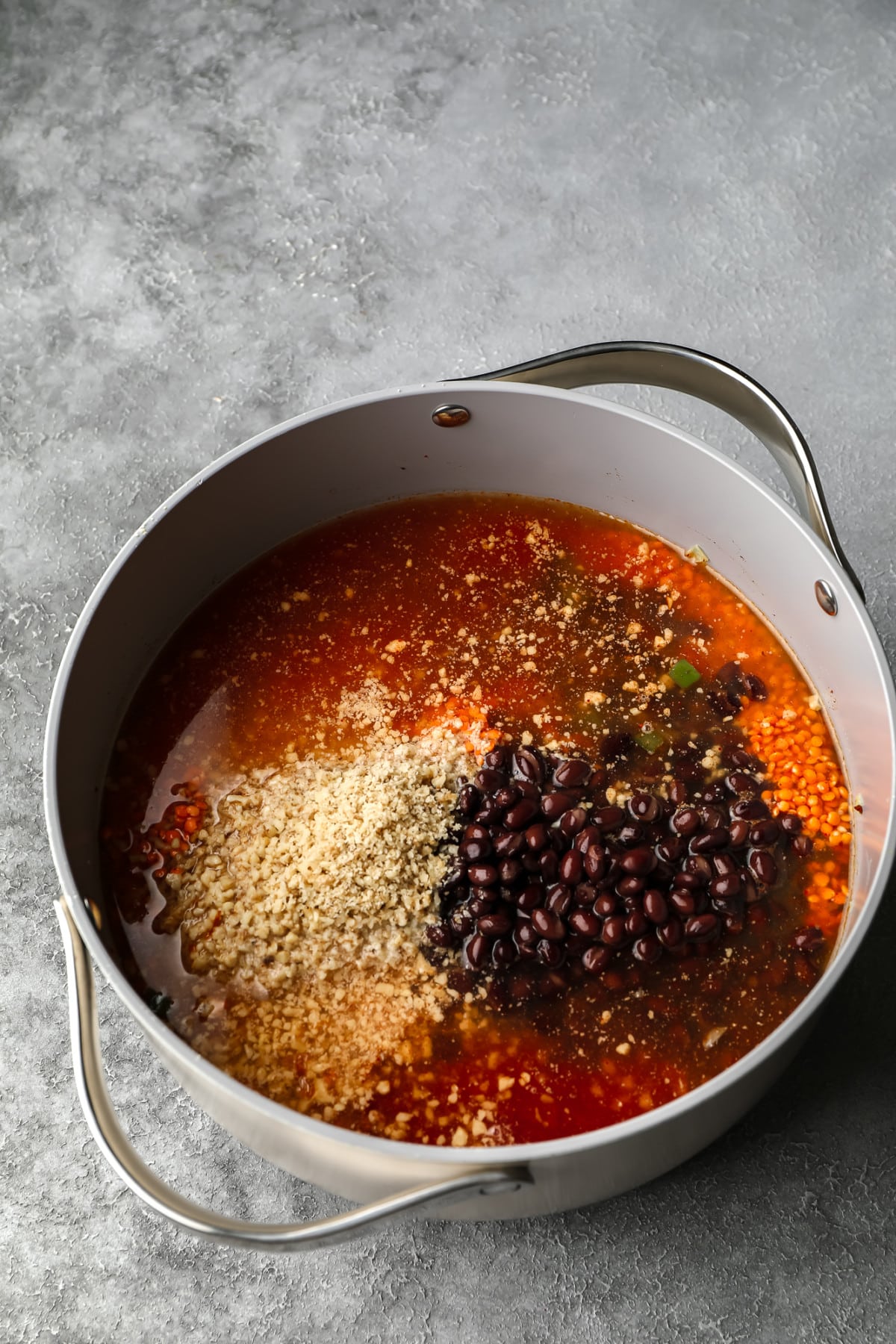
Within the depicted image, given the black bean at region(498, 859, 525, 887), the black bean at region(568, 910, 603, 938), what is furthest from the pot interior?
the black bean at region(498, 859, 525, 887)

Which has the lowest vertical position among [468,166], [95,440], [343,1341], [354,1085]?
[343,1341]

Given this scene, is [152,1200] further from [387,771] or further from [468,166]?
[468,166]

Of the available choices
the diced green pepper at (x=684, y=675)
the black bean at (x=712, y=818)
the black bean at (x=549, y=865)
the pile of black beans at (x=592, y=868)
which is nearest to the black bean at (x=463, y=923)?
the pile of black beans at (x=592, y=868)

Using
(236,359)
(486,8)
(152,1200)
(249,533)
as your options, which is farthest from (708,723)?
(486,8)

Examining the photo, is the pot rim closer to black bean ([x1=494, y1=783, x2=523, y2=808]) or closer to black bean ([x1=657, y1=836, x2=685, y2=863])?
black bean ([x1=657, y1=836, x2=685, y2=863])

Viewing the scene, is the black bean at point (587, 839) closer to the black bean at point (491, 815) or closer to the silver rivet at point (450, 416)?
the black bean at point (491, 815)

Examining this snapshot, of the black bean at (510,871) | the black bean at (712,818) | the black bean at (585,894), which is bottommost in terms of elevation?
the black bean at (585,894)
